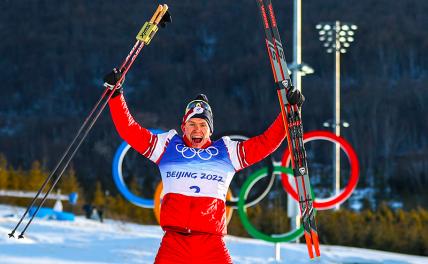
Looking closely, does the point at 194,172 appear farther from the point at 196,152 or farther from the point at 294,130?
the point at 294,130

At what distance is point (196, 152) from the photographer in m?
5.00

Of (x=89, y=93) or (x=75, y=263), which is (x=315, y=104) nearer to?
(x=89, y=93)

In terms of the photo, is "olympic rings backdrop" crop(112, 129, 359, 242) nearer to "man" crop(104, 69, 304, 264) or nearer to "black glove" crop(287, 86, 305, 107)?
"black glove" crop(287, 86, 305, 107)

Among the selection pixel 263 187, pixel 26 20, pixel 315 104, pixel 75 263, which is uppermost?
pixel 26 20

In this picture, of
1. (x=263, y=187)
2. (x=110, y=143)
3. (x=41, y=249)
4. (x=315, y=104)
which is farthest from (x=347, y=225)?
(x=315, y=104)

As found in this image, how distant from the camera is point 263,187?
13.6 meters

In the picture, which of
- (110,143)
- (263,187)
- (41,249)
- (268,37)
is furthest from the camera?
(110,143)

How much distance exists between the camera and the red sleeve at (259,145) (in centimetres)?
508

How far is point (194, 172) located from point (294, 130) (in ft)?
3.46

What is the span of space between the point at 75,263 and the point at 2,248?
3.55 feet

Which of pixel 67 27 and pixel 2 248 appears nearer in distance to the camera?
pixel 2 248

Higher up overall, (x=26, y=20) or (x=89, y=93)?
(x=26, y=20)

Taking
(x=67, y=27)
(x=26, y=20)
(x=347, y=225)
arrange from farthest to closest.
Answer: (x=67, y=27)
(x=26, y=20)
(x=347, y=225)

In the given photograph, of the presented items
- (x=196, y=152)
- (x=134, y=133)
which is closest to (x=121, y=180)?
(x=134, y=133)
